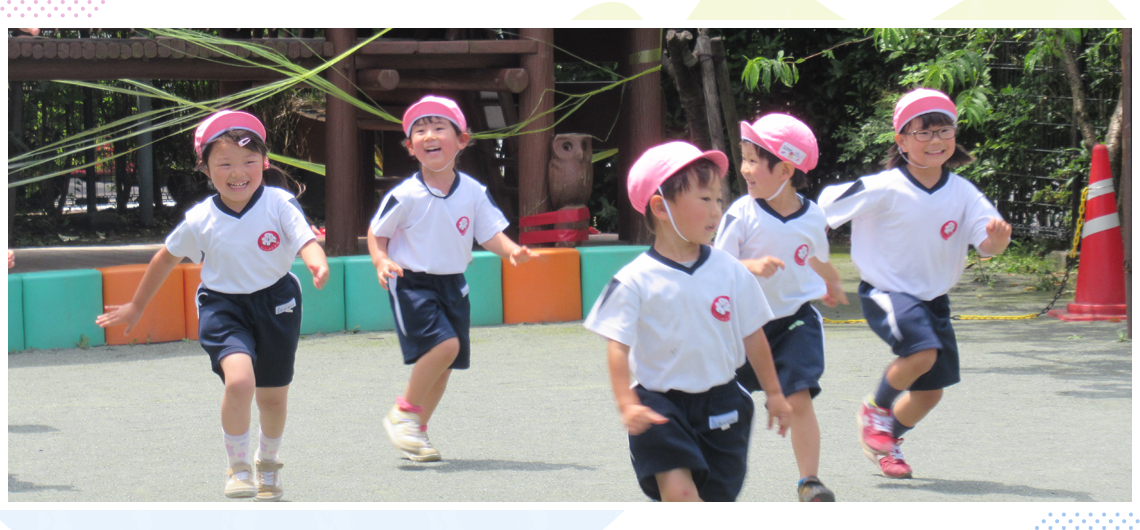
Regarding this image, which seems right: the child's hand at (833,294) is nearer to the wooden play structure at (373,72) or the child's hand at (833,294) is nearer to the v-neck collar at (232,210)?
the v-neck collar at (232,210)

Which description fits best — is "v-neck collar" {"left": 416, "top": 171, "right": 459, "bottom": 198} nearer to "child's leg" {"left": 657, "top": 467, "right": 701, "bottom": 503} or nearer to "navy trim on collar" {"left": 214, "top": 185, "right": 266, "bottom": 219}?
"navy trim on collar" {"left": 214, "top": 185, "right": 266, "bottom": 219}

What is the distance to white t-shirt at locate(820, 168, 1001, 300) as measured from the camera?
427 cm

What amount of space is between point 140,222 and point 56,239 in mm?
2078

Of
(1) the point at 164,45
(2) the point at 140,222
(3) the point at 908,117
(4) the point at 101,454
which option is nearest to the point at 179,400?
(4) the point at 101,454

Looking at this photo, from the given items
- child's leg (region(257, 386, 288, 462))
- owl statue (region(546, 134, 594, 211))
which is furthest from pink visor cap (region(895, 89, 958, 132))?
owl statue (region(546, 134, 594, 211))

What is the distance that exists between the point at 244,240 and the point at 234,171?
0.26 meters

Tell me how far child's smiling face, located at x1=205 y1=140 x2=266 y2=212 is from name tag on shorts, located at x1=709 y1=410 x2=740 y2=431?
2.07 m

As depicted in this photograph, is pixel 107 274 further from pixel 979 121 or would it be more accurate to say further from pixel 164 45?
pixel 979 121

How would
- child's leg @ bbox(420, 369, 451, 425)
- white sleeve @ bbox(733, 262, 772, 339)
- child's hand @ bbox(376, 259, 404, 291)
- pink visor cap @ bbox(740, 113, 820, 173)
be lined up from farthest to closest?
child's leg @ bbox(420, 369, 451, 425)
child's hand @ bbox(376, 259, 404, 291)
pink visor cap @ bbox(740, 113, 820, 173)
white sleeve @ bbox(733, 262, 772, 339)

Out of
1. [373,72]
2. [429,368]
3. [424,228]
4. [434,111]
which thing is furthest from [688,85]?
[429,368]

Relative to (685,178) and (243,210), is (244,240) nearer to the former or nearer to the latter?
(243,210)

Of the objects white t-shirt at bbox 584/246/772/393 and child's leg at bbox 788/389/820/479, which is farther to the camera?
child's leg at bbox 788/389/820/479

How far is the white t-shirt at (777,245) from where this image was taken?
12.8ft

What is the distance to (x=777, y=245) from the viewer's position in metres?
3.91
